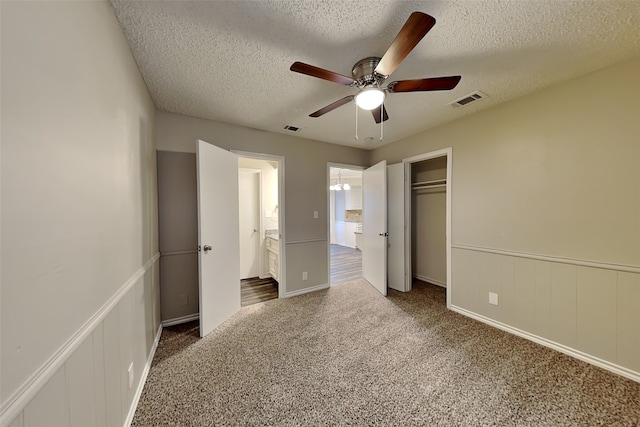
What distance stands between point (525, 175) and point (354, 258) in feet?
13.3

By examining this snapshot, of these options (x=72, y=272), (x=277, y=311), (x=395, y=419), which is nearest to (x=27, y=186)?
(x=72, y=272)

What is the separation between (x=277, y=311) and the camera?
2.84 meters

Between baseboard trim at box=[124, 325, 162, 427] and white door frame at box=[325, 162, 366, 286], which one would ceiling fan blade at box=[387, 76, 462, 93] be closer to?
white door frame at box=[325, 162, 366, 286]

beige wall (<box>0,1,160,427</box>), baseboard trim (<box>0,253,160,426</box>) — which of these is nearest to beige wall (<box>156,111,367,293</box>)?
beige wall (<box>0,1,160,427</box>)

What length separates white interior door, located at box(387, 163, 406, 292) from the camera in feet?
11.4

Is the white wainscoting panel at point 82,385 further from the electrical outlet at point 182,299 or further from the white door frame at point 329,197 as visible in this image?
the white door frame at point 329,197

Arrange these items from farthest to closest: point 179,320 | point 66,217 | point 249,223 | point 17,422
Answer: point 249,223
point 179,320
point 66,217
point 17,422

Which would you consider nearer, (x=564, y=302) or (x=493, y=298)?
(x=564, y=302)

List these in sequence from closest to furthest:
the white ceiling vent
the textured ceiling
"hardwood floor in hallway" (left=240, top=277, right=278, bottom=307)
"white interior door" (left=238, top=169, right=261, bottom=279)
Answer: the textured ceiling → the white ceiling vent → "hardwood floor in hallway" (left=240, top=277, right=278, bottom=307) → "white interior door" (left=238, top=169, right=261, bottom=279)

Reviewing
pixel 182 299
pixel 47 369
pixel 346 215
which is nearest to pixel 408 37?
pixel 47 369

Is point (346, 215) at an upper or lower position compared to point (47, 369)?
upper

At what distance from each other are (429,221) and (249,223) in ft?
10.4

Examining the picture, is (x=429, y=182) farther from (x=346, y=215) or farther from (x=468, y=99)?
(x=346, y=215)

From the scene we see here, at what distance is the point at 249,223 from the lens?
4168 mm
